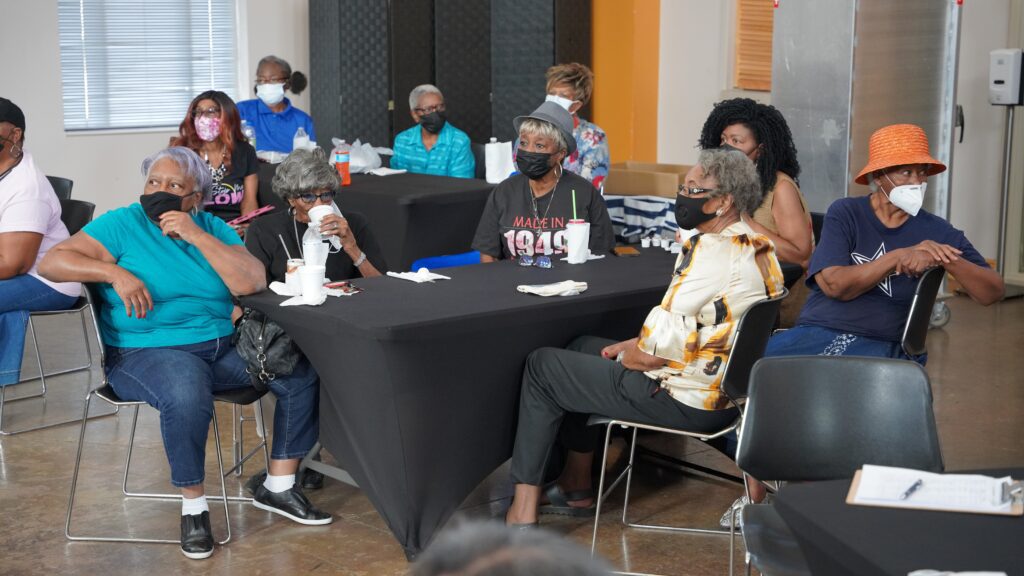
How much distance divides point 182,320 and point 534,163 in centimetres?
143

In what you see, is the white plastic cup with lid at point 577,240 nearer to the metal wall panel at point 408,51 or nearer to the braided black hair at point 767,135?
the braided black hair at point 767,135

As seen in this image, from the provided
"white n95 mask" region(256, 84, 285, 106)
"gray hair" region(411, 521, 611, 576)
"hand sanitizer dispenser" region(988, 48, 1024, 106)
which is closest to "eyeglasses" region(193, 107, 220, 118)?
"white n95 mask" region(256, 84, 285, 106)

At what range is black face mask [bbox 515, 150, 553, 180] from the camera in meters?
4.47

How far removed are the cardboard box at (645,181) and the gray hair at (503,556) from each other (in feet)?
15.7

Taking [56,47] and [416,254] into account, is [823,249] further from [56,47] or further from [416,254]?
[56,47]

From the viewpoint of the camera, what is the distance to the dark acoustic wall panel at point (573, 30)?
27.9ft

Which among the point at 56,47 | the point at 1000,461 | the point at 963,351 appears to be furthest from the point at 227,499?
the point at 56,47

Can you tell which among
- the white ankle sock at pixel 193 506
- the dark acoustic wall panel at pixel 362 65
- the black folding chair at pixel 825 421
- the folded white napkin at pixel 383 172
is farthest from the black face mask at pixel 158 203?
the dark acoustic wall panel at pixel 362 65

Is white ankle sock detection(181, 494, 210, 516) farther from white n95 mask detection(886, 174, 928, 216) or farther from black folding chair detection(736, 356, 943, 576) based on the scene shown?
white n95 mask detection(886, 174, 928, 216)

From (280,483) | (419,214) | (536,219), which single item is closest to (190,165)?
(280,483)

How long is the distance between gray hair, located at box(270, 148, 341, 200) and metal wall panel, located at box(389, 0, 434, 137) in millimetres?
4345

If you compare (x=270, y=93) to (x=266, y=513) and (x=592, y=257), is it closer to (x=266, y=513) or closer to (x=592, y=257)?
(x=592, y=257)

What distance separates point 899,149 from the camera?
3842mm

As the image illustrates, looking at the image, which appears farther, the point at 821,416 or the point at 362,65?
the point at 362,65
